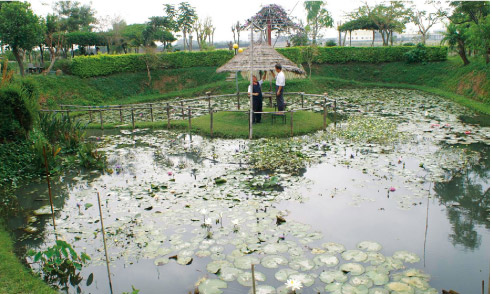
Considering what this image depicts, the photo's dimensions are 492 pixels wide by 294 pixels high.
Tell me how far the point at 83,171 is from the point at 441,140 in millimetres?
8316

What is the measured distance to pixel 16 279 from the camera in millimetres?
4055

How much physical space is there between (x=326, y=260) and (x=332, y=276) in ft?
1.03

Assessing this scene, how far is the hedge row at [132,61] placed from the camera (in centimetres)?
2120

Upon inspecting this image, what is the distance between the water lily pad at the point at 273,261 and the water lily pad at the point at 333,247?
1.91ft

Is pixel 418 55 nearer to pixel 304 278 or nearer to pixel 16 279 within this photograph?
pixel 304 278

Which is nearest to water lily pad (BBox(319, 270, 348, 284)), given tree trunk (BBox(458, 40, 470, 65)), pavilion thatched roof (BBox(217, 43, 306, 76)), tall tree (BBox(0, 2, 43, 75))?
pavilion thatched roof (BBox(217, 43, 306, 76))

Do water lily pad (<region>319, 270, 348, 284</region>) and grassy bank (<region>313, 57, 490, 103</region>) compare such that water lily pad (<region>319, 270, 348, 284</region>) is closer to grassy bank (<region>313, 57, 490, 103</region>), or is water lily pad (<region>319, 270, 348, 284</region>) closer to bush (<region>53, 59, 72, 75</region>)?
grassy bank (<region>313, 57, 490, 103</region>)

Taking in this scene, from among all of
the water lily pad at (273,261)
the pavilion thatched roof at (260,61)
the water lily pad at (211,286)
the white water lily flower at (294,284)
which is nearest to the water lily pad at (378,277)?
the white water lily flower at (294,284)

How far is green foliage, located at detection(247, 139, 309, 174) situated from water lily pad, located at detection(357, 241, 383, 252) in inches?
111

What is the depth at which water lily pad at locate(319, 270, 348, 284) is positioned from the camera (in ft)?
13.0

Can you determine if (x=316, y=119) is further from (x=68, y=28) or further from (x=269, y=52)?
(x=68, y=28)

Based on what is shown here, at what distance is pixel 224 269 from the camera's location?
425 cm

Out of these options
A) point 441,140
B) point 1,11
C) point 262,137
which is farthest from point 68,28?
point 441,140

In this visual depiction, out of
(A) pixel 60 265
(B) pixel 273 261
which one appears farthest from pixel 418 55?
(A) pixel 60 265
